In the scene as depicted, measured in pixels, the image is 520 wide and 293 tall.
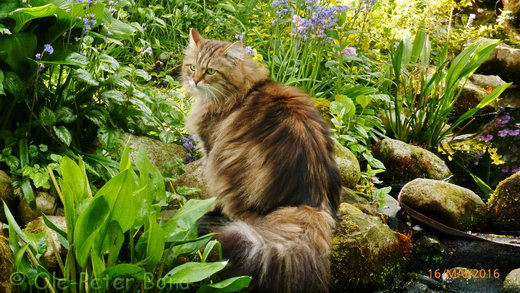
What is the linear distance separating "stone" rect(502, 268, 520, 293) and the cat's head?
181cm

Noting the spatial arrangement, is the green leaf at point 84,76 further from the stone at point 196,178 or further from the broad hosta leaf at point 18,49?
the stone at point 196,178

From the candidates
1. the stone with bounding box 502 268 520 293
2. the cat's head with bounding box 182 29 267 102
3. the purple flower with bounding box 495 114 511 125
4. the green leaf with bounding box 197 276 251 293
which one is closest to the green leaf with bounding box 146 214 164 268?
the green leaf with bounding box 197 276 251 293

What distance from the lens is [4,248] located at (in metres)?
2.61

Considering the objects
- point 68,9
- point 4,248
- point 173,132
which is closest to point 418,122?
point 173,132

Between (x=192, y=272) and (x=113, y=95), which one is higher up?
(x=113, y=95)

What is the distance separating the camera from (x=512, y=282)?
329 cm

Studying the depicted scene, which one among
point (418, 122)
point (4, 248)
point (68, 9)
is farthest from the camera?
point (418, 122)

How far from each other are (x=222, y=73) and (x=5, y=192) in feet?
4.59

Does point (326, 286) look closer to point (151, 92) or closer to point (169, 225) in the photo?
point (169, 225)

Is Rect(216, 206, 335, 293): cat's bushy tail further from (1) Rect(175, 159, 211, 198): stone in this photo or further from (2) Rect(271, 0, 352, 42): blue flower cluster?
(2) Rect(271, 0, 352, 42): blue flower cluster

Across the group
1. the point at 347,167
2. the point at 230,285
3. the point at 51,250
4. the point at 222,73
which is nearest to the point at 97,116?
the point at 222,73

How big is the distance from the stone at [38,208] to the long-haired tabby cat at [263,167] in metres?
0.86

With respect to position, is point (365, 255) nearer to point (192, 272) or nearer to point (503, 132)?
point (192, 272)

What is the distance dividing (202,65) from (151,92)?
0.84m
